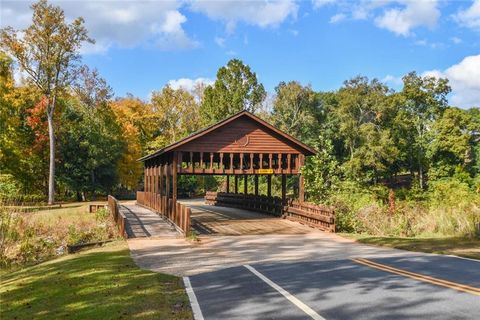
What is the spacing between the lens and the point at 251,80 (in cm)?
5441

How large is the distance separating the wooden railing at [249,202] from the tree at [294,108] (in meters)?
18.7

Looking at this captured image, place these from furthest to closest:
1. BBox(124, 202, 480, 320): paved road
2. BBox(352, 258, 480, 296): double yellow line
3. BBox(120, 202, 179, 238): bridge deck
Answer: BBox(120, 202, 179, 238): bridge deck → BBox(352, 258, 480, 296): double yellow line → BBox(124, 202, 480, 320): paved road

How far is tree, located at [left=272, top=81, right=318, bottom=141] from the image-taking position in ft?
177

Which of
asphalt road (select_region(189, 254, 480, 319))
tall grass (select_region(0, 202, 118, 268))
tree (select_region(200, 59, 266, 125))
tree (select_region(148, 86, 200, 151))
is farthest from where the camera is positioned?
tree (select_region(148, 86, 200, 151))

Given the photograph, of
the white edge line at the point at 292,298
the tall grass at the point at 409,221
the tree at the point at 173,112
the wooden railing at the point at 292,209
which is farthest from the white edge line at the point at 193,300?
the tree at the point at 173,112

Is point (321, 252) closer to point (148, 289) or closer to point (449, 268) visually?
point (449, 268)

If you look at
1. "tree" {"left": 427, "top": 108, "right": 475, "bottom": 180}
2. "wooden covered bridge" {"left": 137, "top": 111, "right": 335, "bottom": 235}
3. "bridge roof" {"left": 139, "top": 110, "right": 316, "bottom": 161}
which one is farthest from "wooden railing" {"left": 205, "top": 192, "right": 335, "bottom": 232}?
"tree" {"left": 427, "top": 108, "right": 475, "bottom": 180}

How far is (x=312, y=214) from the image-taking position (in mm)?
20203

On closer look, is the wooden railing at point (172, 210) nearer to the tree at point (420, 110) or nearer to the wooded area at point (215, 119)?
the wooded area at point (215, 119)

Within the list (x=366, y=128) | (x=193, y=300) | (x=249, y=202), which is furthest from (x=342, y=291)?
(x=366, y=128)

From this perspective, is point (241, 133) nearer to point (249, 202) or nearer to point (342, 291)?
point (249, 202)

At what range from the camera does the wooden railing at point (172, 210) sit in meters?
17.7

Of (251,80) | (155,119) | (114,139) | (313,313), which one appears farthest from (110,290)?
(155,119)

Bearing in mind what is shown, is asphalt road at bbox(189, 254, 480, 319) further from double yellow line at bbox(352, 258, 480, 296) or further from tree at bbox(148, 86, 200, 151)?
tree at bbox(148, 86, 200, 151)
